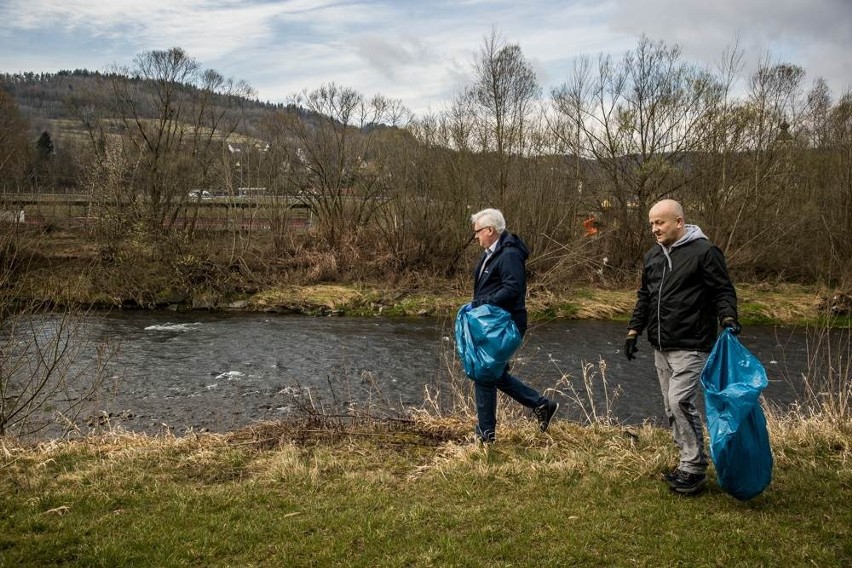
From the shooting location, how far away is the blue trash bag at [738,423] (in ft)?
14.3

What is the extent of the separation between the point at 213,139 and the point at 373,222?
325 inches

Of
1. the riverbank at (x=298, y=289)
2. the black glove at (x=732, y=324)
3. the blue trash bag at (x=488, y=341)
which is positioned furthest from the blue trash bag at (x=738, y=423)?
the riverbank at (x=298, y=289)

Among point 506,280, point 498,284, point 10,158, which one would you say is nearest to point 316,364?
point 10,158

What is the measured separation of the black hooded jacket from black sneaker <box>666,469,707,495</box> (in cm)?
96

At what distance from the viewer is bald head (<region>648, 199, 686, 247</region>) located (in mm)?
4898

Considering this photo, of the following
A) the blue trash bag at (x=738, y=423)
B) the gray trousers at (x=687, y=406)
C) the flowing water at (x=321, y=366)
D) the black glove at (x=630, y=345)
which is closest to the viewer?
the blue trash bag at (x=738, y=423)

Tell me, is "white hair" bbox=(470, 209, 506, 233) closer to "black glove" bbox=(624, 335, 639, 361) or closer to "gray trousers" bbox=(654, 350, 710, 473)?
"black glove" bbox=(624, 335, 639, 361)

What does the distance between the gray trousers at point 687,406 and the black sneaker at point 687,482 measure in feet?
0.12

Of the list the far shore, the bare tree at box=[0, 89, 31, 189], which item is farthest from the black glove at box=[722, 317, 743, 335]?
the far shore

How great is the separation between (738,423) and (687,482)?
76cm

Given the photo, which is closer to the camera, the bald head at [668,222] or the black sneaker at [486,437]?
the bald head at [668,222]

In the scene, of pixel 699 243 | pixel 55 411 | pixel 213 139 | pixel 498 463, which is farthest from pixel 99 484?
pixel 213 139

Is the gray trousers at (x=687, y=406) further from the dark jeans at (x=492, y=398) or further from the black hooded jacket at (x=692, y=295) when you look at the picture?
the dark jeans at (x=492, y=398)

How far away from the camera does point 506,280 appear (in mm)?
5660
